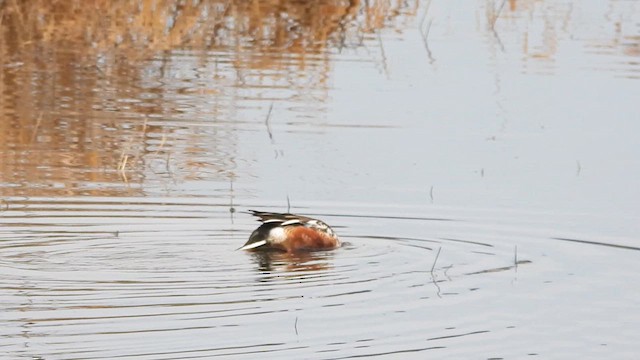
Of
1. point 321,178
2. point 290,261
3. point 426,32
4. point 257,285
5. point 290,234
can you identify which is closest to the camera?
point 257,285

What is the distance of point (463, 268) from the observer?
9.47m

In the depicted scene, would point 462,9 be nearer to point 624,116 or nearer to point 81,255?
point 624,116

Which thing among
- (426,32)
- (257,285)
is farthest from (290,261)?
(426,32)

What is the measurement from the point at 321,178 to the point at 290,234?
6.37 ft

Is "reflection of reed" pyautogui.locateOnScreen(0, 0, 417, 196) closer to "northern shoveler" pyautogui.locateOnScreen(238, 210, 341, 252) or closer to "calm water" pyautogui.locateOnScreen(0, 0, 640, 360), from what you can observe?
"calm water" pyautogui.locateOnScreen(0, 0, 640, 360)

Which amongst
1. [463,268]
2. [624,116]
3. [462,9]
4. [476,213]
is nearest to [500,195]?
[476,213]

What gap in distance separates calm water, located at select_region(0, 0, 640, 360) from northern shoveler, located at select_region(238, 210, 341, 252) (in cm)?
11

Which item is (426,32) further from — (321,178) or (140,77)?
(321,178)

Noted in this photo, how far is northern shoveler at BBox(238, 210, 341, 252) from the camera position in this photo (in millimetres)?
9844

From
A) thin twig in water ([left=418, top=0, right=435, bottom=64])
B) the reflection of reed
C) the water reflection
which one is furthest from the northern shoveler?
A: thin twig in water ([left=418, top=0, right=435, bottom=64])

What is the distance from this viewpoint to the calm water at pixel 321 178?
798 cm

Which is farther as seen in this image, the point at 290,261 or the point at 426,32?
the point at 426,32

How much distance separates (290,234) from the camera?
10094 millimetres

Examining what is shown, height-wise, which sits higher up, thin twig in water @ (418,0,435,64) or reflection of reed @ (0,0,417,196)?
reflection of reed @ (0,0,417,196)
